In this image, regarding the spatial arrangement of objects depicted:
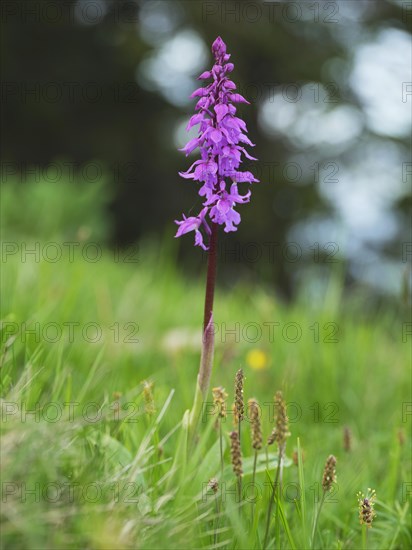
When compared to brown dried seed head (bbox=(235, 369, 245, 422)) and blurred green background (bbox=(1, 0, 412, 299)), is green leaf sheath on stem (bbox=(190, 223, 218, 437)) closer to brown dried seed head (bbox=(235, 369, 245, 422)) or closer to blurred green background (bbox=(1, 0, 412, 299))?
brown dried seed head (bbox=(235, 369, 245, 422))

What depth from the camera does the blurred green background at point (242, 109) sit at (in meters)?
11.3

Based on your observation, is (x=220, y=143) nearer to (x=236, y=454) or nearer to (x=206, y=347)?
(x=206, y=347)

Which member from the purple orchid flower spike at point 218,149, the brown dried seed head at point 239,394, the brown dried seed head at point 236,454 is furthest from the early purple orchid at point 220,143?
the brown dried seed head at point 236,454

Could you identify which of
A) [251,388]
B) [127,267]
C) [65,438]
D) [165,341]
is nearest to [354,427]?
[251,388]

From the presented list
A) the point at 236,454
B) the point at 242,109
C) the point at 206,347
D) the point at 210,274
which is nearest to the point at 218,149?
the point at 210,274

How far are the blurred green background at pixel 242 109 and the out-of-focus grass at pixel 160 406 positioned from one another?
5811mm

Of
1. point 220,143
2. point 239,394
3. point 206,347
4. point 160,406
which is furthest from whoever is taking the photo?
point 160,406

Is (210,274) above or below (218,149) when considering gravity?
below

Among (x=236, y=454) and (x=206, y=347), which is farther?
(x=206, y=347)

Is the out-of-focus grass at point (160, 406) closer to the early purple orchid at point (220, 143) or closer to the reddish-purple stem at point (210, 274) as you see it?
the reddish-purple stem at point (210, 274)

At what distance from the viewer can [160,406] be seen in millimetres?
2318

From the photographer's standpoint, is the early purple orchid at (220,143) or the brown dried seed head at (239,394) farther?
the early purple orchid at (220,143)

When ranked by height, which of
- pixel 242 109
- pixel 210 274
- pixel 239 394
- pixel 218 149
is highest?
pixel 242 109

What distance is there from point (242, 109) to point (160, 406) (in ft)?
31.9
